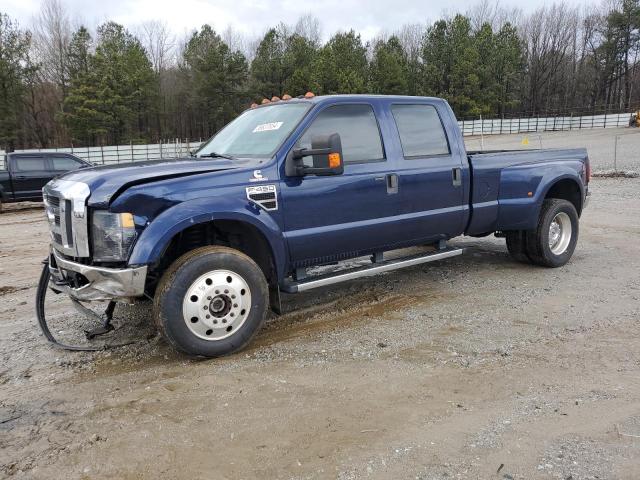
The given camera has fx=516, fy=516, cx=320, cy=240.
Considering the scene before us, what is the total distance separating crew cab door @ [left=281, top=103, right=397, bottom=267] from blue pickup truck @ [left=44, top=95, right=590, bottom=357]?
12 millimetres

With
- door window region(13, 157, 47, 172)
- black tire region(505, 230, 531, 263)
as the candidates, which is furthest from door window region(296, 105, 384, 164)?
door window region(13, 157, 47, 172)

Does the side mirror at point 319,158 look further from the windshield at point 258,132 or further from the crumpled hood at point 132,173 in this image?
the crumpled hood at point 132,173

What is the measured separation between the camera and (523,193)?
19.6ft

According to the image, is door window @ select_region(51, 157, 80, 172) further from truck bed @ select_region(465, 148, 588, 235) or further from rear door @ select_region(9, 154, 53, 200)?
truck bed @ select_region(465, 148, 588, 235)

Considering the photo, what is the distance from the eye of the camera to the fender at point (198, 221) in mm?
3635

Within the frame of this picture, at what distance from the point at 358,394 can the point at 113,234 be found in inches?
79.9

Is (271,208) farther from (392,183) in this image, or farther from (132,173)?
(392,183)

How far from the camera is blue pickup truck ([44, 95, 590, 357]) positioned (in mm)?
3699

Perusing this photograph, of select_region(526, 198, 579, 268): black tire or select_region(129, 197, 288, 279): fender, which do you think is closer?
select_region(129, 197, 288, 279): fender

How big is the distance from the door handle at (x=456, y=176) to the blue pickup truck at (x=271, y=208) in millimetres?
49

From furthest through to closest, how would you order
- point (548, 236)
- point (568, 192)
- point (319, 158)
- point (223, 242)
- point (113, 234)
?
point (568, 192)
point (548, 236)
point (223, 242)
point (319, 158)
point (113, 234)

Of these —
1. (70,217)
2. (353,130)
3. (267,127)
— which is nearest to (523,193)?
(353,130)

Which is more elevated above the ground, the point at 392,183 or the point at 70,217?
the point at 392,183

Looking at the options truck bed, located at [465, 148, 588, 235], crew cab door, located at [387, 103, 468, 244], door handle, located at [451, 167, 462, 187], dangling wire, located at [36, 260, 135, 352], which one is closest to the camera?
dangling wire, located at [36, 260, 135, 352]
